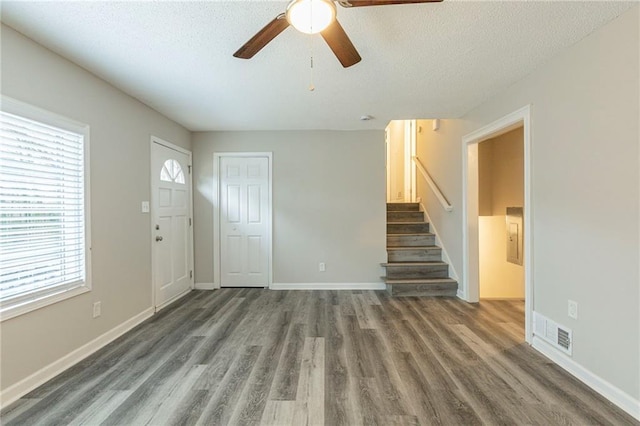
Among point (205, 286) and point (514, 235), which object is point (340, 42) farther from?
point (514, 235)

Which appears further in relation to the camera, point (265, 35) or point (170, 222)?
point (170, 222)

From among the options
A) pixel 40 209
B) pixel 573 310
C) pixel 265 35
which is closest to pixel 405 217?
pixel 573 310

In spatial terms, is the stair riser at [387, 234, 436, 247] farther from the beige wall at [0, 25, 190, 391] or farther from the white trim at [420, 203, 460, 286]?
the beige wall at [0, 25, 190, 391]

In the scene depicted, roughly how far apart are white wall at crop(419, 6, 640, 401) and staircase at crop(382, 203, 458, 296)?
147cm

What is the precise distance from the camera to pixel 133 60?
216cm

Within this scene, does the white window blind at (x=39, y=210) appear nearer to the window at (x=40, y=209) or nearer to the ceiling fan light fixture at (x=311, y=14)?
the window at (x=40, y=209)

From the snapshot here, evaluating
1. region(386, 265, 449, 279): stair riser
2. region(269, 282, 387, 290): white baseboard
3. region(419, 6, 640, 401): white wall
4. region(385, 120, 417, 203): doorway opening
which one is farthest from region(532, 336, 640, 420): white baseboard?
region(385, 120, 417, 203): doorway opening

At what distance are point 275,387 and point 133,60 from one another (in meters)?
2.64

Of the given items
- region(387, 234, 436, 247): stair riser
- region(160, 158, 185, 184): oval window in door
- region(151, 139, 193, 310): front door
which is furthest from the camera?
region(387, 234, 436, 247): stair riser

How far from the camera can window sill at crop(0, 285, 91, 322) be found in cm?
172

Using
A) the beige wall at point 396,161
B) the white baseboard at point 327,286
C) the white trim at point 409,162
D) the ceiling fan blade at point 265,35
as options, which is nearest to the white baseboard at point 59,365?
the white baseboard at point 327,286

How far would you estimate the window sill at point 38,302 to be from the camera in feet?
5.65

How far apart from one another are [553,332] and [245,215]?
3.72 metres

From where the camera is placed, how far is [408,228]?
472cm
